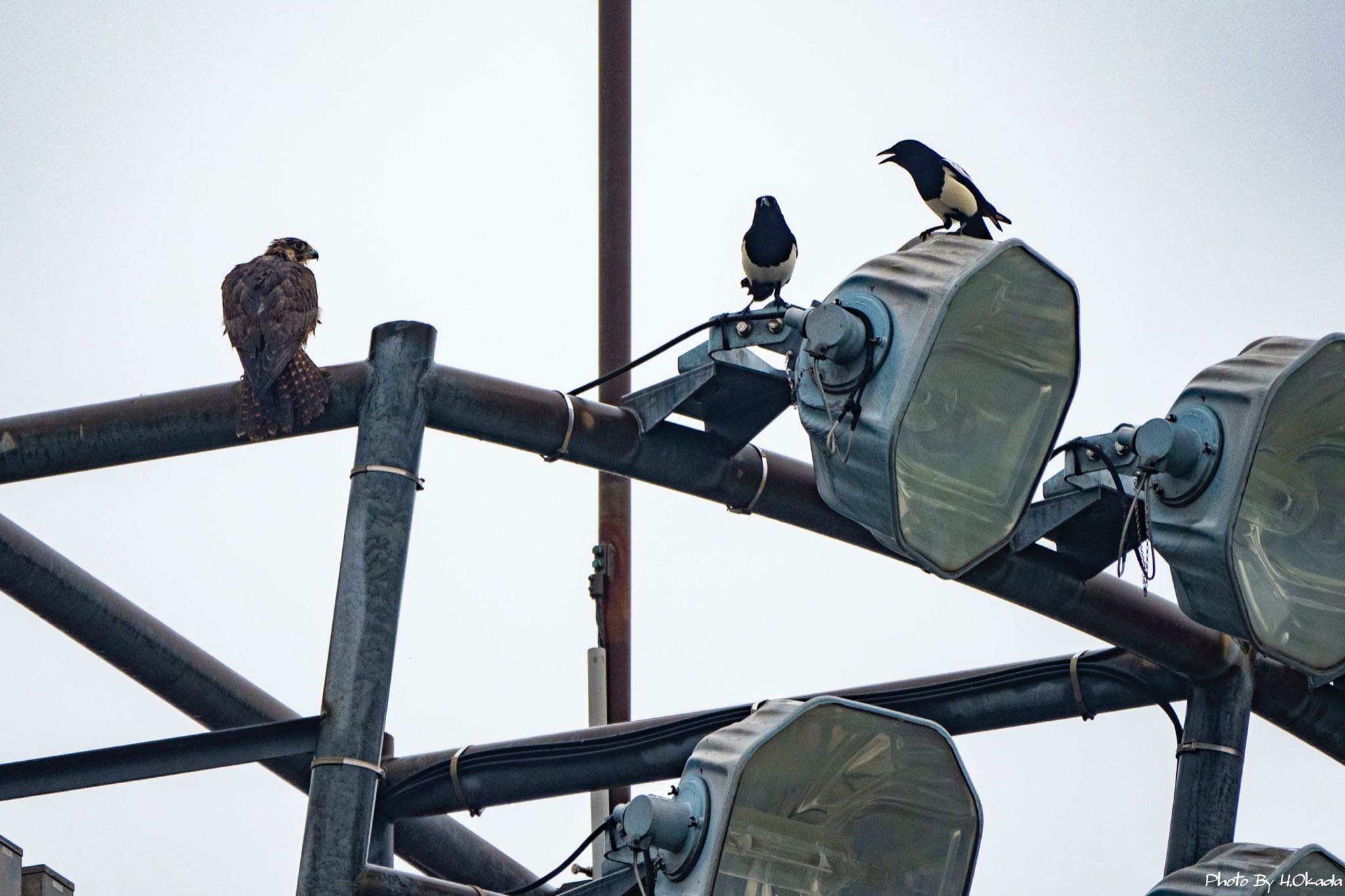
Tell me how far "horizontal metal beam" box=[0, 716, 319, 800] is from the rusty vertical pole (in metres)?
3.58

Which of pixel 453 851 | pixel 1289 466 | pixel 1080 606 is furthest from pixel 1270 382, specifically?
pixel 453 851

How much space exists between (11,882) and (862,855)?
3.98 m

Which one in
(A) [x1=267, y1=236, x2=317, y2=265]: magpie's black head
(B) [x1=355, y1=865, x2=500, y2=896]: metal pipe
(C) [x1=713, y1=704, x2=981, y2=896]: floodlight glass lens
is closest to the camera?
(C) [x1=713, y1=704, x2=981, y2=896]: floodlight glass lens

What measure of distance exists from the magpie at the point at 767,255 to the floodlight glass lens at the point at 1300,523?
Result: 365cm

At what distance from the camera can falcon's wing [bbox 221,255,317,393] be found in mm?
7648

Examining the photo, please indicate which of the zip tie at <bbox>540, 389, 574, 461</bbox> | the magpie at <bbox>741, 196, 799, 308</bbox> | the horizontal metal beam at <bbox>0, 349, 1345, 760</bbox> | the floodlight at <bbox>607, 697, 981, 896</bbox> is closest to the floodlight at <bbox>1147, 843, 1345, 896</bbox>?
the floodlight at <bbox>607, 697, 981, 896</bbox>

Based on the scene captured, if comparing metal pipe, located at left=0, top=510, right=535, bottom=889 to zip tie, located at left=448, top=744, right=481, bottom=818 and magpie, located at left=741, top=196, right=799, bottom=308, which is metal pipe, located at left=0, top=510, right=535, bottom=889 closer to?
zip tie, located at left=448, top=744, right=481, bottom=818

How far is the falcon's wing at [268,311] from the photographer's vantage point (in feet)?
25.1

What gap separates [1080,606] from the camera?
7.11 meters

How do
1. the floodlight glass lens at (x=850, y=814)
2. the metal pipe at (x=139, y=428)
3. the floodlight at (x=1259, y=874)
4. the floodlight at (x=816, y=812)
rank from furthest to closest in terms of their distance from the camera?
the metal pipe at (x=139, y=428) → the floodlight at (x=1259, y=874) → the floodlight glass lens at (x=850, y=814) → the floodlight at (x=816, y=812)

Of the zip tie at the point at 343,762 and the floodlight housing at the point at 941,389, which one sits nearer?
the floodlight housing at the point at 941,389

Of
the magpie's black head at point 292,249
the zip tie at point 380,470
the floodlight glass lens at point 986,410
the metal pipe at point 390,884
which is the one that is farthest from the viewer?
the magpie's black head at point 292,249

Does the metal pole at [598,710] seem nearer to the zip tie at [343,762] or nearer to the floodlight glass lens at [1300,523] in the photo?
the zip tie at [343,762]

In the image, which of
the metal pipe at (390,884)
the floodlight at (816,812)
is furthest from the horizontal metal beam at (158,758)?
the floodlight at (816,812)
